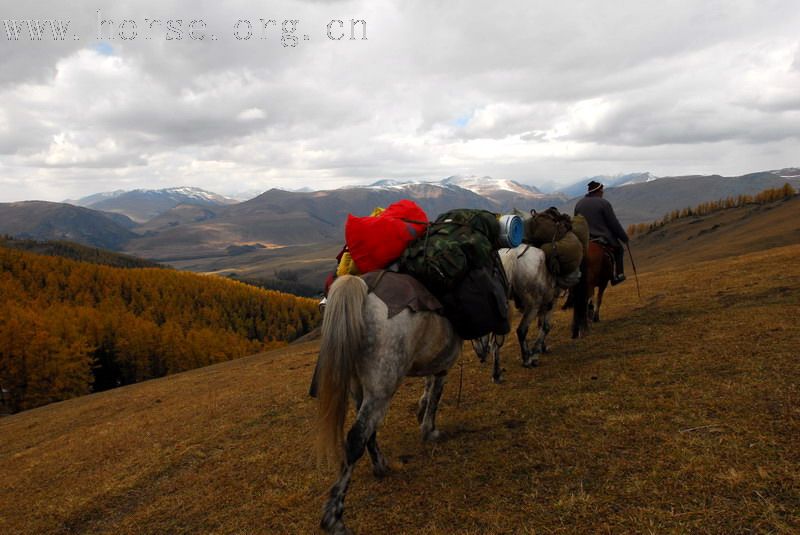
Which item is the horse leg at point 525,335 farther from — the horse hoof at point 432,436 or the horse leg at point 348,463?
the horse leg at point 348,463

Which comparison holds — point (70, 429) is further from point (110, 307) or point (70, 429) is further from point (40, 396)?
point (110, 307)

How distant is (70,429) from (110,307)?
100m

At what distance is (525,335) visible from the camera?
944cm

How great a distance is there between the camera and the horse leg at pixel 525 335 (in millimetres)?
9260

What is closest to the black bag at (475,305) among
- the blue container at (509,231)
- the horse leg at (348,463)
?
the blue container at (509,231)

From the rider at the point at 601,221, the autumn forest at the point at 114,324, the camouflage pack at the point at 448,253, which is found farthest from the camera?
the autumn forest at the point at 114,324

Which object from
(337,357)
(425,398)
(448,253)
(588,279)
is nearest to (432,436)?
(425,398)

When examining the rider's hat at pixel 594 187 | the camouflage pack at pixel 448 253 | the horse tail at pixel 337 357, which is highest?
the rider's hat at pixel 594 187

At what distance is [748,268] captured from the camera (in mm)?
17453

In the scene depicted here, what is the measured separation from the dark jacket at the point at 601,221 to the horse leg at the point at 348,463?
29.3ft

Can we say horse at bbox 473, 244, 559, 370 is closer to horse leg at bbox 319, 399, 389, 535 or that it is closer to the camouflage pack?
the camouflage pack

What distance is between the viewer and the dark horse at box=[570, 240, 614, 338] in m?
10.5

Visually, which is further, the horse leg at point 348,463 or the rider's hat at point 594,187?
the rider's hat at point 594,187

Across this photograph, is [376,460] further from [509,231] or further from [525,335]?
[525,335]
